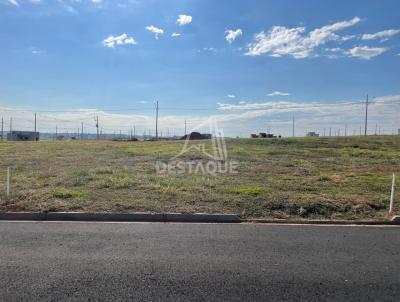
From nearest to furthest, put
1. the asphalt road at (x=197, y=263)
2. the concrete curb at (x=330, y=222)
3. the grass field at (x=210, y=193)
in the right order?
the asphalt road at (x=197, y=263) < the concrete curb at (x=330, y=222) < the grass field at (x=210, y=193)

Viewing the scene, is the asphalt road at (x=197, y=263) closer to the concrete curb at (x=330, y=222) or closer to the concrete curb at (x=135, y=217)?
the concrete curb at (x=330, y=222)

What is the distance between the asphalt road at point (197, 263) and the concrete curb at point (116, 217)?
0.67 meters

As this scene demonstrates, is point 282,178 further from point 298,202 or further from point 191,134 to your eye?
point 191,134

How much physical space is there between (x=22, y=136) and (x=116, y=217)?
76.7 metres

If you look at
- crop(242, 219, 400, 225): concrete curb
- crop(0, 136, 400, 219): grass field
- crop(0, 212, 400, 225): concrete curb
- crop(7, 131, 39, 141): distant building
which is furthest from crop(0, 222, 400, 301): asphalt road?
crop(7, 131, 39, 141): distant building

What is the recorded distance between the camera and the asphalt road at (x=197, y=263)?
4.26 m

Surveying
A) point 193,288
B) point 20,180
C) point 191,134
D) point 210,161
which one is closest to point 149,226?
point 193,288

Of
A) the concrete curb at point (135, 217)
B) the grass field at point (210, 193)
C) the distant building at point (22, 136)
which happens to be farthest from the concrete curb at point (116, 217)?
the distant building at point (22, 136)

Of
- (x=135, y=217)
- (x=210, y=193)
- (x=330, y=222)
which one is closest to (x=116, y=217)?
(x=135, y=217)

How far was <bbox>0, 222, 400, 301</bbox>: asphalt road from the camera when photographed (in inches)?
168

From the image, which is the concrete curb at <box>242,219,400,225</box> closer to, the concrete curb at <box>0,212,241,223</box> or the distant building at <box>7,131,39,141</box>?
the concrete curb at <box>0,212,241,223</box>

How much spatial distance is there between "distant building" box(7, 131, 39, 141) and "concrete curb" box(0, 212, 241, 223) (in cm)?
7450

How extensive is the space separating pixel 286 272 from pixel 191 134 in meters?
61.3

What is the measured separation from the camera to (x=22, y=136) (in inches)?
3012
